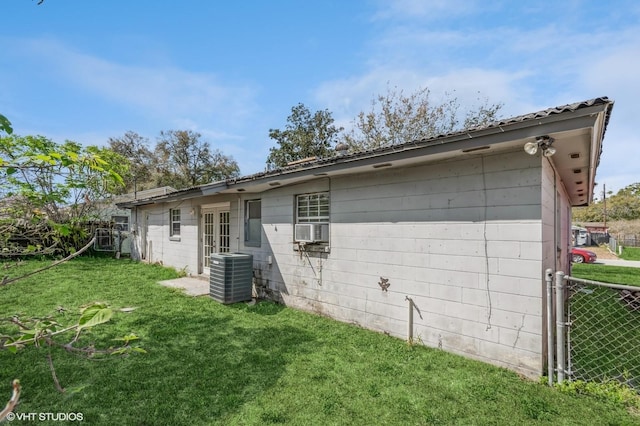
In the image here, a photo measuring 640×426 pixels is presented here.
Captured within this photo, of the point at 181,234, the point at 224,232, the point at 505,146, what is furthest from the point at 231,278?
the point at 505,146

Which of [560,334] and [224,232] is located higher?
[224,232]

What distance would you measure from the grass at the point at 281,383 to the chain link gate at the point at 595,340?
61 cm

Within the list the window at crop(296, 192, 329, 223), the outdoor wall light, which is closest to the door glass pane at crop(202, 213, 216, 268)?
the window at crop(296, 192, 329, 223)

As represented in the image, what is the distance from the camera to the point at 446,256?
439 centimetres

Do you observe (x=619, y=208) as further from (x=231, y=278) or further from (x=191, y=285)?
(x=191, y=285)

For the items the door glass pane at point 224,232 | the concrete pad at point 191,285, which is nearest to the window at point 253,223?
the door glass pane at point 224,232

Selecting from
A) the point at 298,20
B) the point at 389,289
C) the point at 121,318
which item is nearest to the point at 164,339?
the point at 121,318

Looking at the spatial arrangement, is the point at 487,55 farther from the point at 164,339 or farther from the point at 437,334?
the point at 164,339

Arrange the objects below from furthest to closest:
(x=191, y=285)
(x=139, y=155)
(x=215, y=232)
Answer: (x=139, y=155) < (x=215, y=232) < (x=191, y=285)

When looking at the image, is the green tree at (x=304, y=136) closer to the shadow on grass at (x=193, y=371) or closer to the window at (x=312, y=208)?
the window at (x=312, y=208)

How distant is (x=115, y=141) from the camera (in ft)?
97.9

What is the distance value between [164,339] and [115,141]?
3148 centimetres

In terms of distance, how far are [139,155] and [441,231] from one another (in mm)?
33282

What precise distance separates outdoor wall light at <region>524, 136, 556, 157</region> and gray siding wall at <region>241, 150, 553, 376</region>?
21 centimetres
